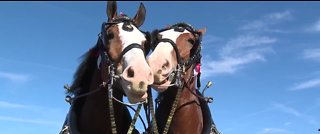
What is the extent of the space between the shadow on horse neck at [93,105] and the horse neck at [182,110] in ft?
1.72

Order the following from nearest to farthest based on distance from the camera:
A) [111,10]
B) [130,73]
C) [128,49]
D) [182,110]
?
[130,73]
[128,49]
[111,10]
[182,110]

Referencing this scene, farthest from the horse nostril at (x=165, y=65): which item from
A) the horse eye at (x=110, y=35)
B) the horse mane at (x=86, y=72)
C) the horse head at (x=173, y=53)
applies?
the horse mane at (x=86, y=72)

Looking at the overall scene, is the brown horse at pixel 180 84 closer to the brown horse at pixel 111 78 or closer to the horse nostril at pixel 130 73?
→ the brown horse at pixel 111 78

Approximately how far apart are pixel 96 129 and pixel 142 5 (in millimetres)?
1627

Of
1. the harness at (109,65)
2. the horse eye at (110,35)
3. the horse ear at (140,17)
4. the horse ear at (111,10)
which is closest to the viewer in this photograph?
the harness at (109,65)

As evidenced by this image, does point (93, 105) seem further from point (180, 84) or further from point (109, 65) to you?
point (180, 84)

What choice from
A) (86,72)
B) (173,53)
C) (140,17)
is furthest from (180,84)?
(86,72)

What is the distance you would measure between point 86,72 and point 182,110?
1281 mm

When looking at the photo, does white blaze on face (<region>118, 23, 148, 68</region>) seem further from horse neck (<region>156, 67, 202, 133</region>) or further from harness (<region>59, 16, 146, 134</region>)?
horse neck (<region>156, 67, 202, 133</region>)

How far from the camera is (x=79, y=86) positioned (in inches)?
232

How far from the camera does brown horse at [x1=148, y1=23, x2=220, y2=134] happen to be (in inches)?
224

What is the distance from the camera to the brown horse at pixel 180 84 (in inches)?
224

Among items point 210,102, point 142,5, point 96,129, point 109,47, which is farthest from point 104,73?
point 210,102

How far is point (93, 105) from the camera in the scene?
5.44 m
